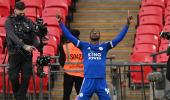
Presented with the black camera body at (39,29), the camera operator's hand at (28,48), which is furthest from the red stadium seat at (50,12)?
the camera operator's hand at (28,48)

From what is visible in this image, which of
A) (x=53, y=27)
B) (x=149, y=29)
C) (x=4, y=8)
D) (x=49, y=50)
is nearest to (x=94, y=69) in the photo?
(x=49, y=50)

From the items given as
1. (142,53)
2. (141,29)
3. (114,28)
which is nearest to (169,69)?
(142,53)

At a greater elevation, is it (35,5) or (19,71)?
(35,5)

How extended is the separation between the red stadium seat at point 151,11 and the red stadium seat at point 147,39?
45.0 inches

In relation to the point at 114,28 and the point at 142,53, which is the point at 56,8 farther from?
the point at 142,53

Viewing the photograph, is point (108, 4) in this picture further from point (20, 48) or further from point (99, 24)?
point (20, 48)

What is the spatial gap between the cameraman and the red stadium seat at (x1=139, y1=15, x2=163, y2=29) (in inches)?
264

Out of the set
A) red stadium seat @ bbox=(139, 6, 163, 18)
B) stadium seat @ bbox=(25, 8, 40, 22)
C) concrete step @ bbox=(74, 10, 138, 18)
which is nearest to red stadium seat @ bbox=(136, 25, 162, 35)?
red stadium seat @ bbox=(139, 6, 163, 18)

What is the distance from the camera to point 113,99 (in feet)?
34.1

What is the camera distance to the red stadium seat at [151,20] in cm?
1529

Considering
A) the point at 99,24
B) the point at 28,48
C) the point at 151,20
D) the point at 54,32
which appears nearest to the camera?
the point at 28,48

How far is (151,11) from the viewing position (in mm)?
15797

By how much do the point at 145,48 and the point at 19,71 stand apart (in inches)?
218

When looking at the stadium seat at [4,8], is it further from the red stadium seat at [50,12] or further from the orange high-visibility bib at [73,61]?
the orange high-visibility bib at [73,61]
